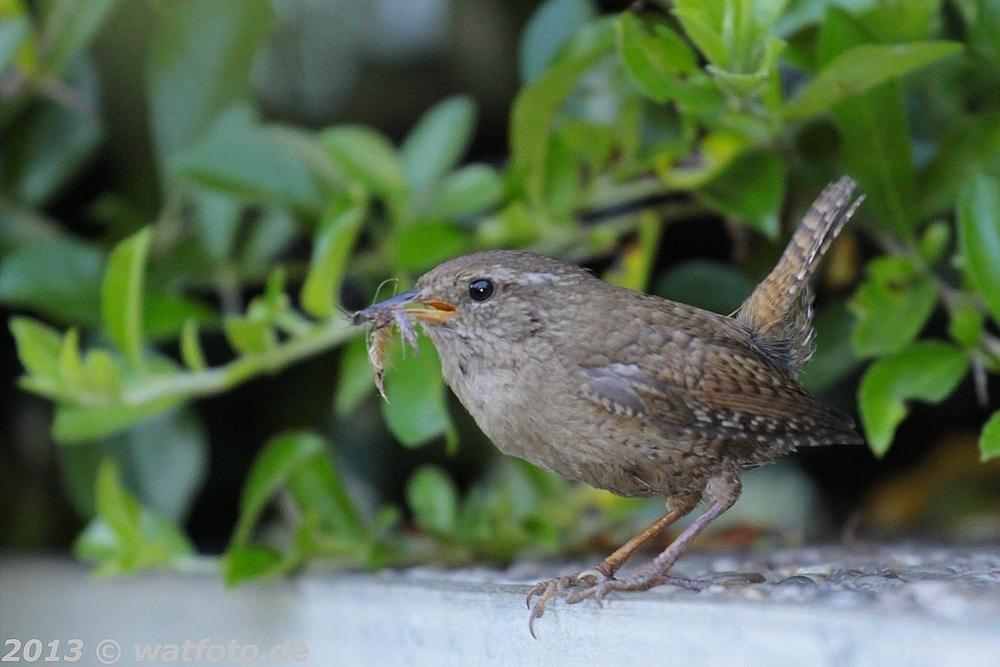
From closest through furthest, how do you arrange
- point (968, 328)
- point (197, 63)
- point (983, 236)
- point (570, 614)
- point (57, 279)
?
point (570, 614)
point (983, 236)
point (968, 328)
point (57, 279)
point (197, 63)

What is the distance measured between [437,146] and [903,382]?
3.08 ft

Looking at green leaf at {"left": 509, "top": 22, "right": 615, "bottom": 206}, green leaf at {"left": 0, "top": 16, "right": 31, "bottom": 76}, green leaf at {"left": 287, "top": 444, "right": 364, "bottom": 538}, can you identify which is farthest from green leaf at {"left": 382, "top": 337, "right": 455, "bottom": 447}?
green leaf at {"left": 0, "top": 16, "right": 31, "bottom": 76}

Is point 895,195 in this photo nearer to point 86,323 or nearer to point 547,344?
point 547,344

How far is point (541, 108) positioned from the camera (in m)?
1.57

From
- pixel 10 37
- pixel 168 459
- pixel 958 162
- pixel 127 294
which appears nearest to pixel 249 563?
pixel 127 294

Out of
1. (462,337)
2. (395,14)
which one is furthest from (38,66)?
(462,337)

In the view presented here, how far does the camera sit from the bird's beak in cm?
120

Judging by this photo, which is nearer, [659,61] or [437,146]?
[659,61]

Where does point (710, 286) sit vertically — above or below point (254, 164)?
below

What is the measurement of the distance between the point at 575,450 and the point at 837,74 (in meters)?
0.64

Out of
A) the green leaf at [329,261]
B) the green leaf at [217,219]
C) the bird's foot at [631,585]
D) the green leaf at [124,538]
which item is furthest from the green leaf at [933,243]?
the green leaf at [124,538]

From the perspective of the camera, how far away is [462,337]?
1217mm

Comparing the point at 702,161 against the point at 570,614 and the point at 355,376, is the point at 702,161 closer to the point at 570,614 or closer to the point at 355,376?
the point at 355,376

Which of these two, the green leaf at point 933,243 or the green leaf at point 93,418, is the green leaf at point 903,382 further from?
the green leaf at point 93,418
